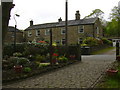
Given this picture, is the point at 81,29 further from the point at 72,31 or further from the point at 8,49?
the point at 8,49

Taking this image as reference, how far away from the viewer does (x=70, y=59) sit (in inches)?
440

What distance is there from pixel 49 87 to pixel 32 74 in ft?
6.05

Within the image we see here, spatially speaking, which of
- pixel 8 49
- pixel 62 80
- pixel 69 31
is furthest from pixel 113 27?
pixel 62 80

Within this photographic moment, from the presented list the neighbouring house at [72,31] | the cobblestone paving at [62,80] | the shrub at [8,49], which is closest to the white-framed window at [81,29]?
the neighbouring house at [72,31]

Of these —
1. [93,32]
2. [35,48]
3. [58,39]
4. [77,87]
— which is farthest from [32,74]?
[58,39]

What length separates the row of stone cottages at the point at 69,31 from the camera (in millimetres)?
26641

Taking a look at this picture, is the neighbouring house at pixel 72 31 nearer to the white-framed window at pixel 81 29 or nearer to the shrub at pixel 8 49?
the white-framed window at pixel 81 29

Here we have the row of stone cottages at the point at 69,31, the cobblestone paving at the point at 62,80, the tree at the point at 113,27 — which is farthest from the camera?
the tree at the point at 113,27

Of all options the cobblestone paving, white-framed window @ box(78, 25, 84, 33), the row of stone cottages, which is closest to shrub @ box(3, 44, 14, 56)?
the cobblestone paving

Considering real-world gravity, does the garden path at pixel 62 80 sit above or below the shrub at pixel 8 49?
below

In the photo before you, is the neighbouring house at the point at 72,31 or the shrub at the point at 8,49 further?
the neighbouring house at the point at 72,31

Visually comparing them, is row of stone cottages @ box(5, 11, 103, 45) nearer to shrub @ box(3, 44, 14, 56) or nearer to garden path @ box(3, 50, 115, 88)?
shrub @ box(3, 44, 14, 56)

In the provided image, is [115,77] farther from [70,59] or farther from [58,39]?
[58,39]

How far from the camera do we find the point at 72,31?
28.4 meters
